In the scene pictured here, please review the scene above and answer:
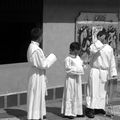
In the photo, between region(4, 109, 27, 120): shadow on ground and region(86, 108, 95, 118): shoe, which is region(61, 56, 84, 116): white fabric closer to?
region(86, 108, 95, 118): shoe

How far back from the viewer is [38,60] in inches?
294

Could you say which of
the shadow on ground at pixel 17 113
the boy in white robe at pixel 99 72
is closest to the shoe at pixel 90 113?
the boy in white robe at pixel 99 72

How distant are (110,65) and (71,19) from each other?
81.5 inches

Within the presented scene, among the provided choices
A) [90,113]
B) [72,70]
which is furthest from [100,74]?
[90,113]

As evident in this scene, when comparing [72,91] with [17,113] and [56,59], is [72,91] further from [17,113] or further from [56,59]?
[17,113]

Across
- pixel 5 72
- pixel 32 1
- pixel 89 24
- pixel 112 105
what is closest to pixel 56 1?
pixel 32 1

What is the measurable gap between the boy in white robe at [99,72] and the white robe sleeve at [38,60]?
125 cm

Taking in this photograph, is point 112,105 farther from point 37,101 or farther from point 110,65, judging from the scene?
point 37,101

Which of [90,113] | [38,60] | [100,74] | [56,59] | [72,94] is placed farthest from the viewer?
[90,113]

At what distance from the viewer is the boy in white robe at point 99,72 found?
827cm

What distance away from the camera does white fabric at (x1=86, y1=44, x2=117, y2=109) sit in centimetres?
828

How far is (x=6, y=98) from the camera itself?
8.95 metres

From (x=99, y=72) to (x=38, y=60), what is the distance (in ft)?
4.99

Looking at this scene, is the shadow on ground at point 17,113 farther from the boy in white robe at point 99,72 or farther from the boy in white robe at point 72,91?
the boy in white robe at point 99,72
